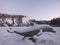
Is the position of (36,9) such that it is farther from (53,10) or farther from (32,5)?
(53,10)

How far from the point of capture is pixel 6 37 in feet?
5.12

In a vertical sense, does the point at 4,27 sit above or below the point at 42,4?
below

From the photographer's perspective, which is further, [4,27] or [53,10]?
[53,10]

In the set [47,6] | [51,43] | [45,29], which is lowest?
[51,43]

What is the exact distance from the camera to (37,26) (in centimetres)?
164

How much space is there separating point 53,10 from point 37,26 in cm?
32

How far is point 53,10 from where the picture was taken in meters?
1.71

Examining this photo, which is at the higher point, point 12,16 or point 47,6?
point 47,6

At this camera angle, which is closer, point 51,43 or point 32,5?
point 51,43

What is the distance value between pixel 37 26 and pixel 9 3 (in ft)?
1.59

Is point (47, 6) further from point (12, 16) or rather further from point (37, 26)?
point (12, 16)

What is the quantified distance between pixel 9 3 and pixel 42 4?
0.45m

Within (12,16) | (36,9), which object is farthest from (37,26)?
(12,16)

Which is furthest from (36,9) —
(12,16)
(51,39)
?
(51,39)
